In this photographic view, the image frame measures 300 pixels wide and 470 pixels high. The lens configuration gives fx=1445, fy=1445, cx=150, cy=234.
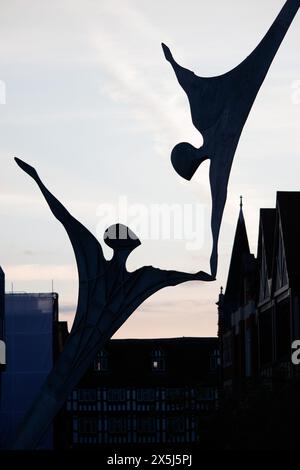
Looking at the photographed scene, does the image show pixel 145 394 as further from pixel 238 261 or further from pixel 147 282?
pixel 147 282

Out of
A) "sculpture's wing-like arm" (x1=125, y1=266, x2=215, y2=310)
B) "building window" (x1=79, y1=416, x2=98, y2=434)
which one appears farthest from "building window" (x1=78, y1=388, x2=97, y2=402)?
"sculpture's wing-like arm" (x1=125, y1=266, x2=215, y2=310)

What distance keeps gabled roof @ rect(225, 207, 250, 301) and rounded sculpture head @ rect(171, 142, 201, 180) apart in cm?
3282

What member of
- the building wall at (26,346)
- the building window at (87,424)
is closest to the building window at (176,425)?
the building window at (87,424)

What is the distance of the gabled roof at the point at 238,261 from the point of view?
224 feet

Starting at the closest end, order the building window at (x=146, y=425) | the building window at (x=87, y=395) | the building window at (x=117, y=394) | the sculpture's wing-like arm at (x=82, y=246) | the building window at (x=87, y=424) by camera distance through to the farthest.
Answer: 1. the sculpture's wing-like arm at (x=82, y=246)
2. the building window at (x=146, y=425)
3. the building window at (x=87, y=424)
4. the building window at (x=87, y=395)
5. the building window at (x=117, y=394)

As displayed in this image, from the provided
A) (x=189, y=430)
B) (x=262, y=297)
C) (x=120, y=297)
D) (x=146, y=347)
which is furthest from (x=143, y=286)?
(x=146, y=347)

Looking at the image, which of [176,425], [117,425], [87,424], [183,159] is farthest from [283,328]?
[87,424]

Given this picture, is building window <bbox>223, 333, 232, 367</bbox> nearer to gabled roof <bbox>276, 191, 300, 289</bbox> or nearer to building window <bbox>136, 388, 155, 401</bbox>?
gabled roof <bbox>276, 191, 300, 289</bbox>

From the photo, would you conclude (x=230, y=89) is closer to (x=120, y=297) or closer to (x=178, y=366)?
(x=120, y=297)

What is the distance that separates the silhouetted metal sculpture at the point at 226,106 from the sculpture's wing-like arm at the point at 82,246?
8.98 ft

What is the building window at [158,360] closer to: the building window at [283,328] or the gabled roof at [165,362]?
the gabled roof at [165,362]

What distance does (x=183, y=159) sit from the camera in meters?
32.9

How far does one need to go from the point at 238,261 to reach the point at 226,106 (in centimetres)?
4010
